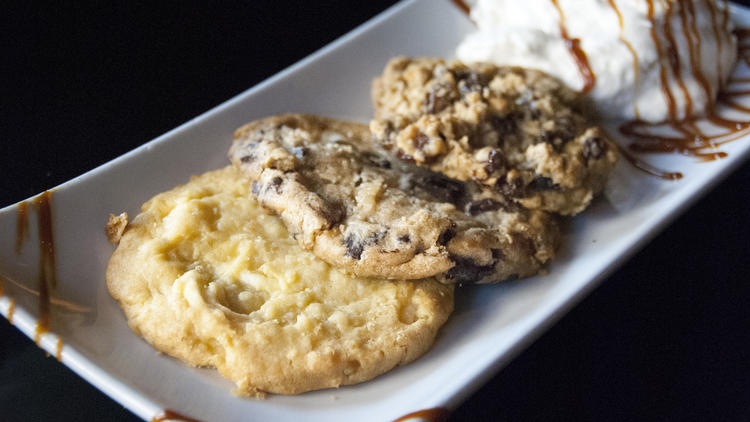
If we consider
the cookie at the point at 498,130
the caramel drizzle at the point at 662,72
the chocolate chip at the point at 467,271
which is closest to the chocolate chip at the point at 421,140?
the cookie at the point at 498,130

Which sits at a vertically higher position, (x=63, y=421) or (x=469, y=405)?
(x=63, y=421)

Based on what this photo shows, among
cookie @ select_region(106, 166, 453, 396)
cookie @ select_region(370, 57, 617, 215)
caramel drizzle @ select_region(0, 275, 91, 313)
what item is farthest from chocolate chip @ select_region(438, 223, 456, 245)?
caramel drizzle @ select_region(0, 275, 91, 313)

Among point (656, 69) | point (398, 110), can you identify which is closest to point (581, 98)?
point (656, 69)

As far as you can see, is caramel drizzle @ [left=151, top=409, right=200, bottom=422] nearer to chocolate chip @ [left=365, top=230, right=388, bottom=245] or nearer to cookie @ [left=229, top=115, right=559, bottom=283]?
cookie @ [left=229, top=115, right=559, bottom=283]

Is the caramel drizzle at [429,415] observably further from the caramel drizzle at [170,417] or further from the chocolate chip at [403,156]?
the chocolate chip at [403,156]

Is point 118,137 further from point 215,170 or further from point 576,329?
point 576,329
